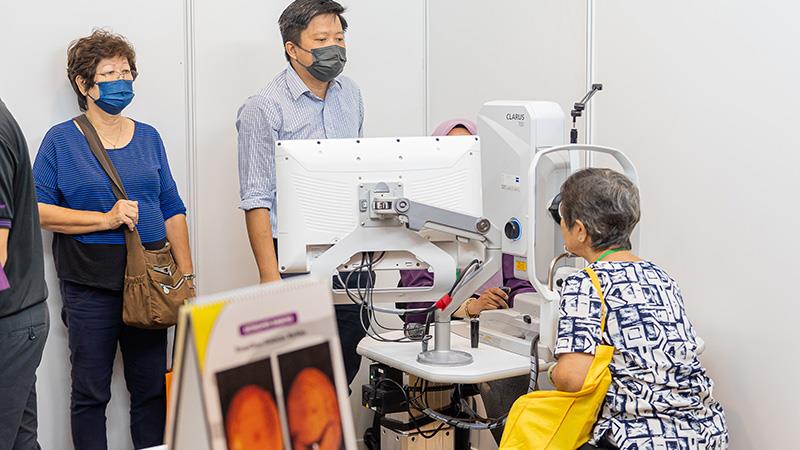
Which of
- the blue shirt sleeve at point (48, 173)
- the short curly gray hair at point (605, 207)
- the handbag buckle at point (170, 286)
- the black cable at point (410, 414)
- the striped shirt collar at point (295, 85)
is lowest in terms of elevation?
the black cable at point (410, 414)

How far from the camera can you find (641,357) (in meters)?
1.92

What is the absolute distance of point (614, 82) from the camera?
112 inches

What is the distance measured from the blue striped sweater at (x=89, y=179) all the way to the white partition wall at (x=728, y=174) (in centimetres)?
166

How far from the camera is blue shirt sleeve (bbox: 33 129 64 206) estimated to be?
306 cm

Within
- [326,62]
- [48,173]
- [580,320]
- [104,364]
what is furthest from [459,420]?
[48,173]

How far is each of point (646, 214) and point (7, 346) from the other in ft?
5.99

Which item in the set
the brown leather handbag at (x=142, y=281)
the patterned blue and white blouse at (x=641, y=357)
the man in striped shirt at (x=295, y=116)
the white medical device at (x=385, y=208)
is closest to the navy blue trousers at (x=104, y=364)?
the brown leather handbag at (x=142, y=281)

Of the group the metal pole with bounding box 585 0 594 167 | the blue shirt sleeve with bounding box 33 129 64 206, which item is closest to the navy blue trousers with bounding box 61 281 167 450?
the blue shirt sleeve with bounding box 33 129 64 206

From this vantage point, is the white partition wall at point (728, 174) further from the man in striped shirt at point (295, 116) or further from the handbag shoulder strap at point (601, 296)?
the man in striped shirt at point (295, 116)

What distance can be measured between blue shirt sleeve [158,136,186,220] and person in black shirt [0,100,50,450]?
46.1 inches

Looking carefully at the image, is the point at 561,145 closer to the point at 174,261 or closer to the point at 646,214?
the point at 646,214

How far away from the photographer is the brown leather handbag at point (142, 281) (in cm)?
303

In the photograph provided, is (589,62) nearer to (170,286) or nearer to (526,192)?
(526,192)

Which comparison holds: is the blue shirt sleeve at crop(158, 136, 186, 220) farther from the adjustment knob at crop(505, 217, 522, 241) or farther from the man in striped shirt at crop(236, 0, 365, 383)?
the adjustment knob at crop(505, 217, 522, 241)
